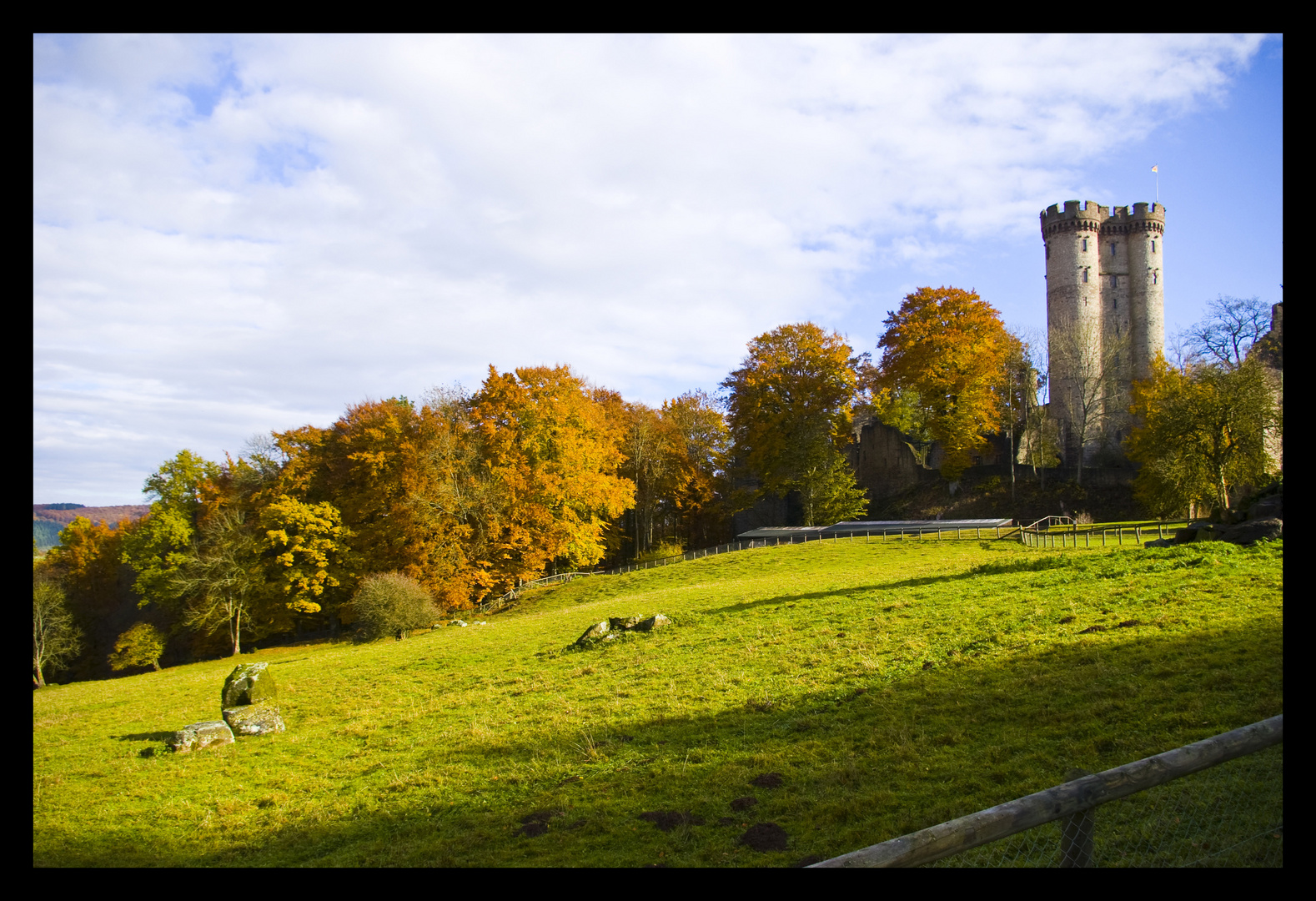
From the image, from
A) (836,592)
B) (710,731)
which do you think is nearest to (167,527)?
(836,592)

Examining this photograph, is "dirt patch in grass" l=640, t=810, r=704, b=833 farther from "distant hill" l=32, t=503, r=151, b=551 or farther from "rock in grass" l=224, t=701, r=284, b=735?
"distant hill" l=32, t=503, r=151, b=551

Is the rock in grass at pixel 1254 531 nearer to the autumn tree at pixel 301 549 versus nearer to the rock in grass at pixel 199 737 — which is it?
the rock in grass at pixel 199 737

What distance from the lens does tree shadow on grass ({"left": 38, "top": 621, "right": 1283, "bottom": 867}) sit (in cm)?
666

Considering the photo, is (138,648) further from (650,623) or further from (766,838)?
(766,838)

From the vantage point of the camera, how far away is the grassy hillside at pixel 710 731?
7047 millimetres

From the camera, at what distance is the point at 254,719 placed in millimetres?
12688

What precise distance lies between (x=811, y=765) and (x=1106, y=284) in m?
58.5

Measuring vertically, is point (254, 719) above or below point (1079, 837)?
below

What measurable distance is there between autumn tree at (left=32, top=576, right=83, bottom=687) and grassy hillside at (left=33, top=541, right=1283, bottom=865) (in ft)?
98.0

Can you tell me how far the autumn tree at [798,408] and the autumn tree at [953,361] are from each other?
4.12 meters

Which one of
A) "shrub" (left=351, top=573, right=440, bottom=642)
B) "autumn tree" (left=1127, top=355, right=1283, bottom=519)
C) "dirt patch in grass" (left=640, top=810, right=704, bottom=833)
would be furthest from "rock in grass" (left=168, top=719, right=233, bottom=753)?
"autumn tree" (left=1127, top=355, right=1283, bottom=519)

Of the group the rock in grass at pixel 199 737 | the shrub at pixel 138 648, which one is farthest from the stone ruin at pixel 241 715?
the shrub at pixel 138 648
